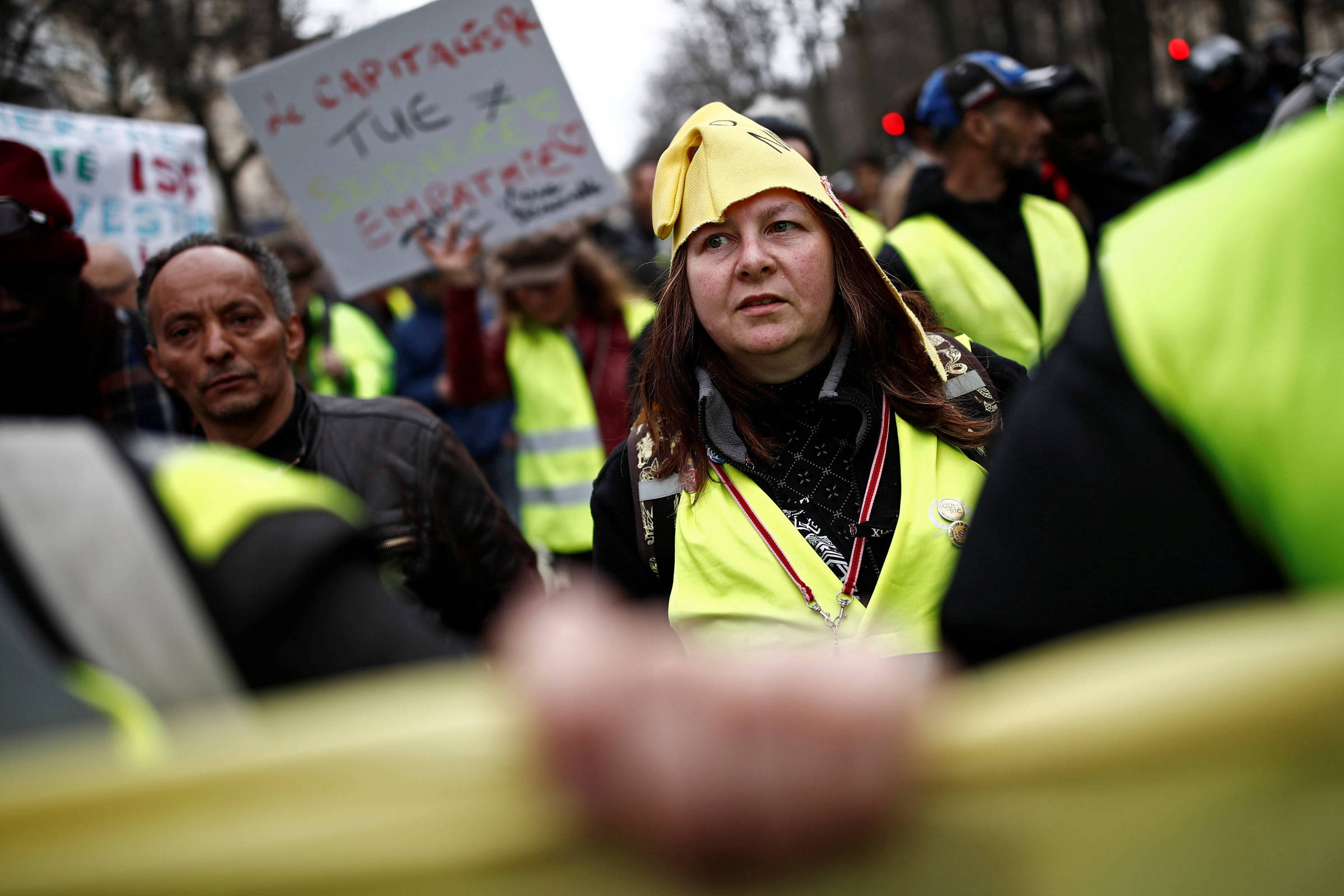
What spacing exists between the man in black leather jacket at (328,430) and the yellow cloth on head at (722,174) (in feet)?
2.93

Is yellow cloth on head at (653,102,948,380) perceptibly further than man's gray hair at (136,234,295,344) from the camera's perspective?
No

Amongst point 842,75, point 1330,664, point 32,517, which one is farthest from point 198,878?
point 842,75

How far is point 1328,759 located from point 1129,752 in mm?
196

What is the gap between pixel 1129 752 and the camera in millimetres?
811

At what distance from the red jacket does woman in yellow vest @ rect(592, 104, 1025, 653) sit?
6.87 feet

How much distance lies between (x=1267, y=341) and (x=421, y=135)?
160 inches

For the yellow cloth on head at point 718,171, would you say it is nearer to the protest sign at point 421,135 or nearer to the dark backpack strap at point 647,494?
the dark backpack strap at point 647,494

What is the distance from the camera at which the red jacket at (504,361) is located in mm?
4699

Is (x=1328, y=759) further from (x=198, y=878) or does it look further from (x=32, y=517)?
(x=32, y=517)

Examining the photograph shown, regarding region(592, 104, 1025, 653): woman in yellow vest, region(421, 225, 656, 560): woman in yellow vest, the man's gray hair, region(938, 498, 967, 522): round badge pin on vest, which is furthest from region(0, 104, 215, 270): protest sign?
region(938, 498, 967, 522): round badge pin on vest

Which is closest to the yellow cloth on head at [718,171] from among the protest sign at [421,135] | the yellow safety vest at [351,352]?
the protest sign at [421,135]

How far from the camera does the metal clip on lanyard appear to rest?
84.0 inches

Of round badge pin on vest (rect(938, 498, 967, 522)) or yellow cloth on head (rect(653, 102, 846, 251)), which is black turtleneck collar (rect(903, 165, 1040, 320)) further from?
round badge pin on vest (rect(938, 498, 967, 522))

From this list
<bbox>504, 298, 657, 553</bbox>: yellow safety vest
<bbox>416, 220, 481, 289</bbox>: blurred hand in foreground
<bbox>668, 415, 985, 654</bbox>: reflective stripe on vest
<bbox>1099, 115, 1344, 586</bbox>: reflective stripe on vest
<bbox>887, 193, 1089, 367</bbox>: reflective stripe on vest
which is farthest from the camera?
<bbox>504, 298, 657, 553</bbox>: yellow safety vest
